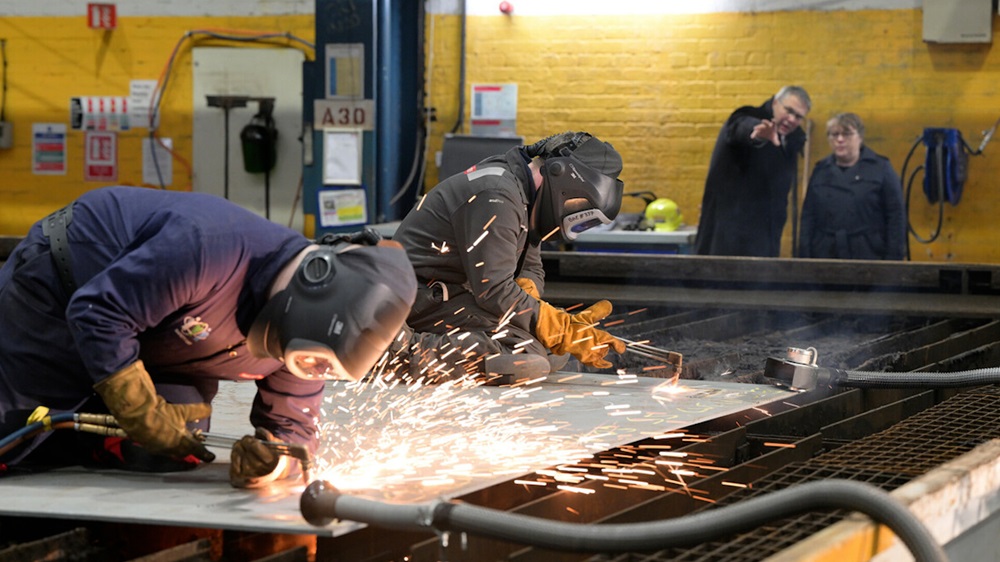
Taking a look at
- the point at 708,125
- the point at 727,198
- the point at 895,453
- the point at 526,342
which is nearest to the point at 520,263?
the point at 526,342

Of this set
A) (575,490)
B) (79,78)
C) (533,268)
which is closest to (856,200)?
(533,268)

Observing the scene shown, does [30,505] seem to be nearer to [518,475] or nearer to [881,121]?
[518,475]

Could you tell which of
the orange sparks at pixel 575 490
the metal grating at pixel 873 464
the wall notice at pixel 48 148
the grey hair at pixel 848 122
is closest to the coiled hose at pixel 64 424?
the orange sparks at pixel 575 490

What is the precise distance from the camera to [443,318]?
4238 mm

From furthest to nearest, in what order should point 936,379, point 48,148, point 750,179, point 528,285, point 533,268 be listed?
point 48,148 → point 750,179 → point 533,268 → point 528,285 → point 936,379

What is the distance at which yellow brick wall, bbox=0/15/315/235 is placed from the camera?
35.2ft

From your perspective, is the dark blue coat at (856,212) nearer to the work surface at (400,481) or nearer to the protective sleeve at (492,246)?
the work surface at (400,481)

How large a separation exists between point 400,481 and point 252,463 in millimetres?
315

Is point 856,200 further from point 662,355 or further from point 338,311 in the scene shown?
point 338,311

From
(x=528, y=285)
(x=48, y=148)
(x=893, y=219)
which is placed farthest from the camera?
(x=48, y=148)

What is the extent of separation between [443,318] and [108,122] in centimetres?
763

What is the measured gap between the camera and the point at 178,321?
98.6 inches

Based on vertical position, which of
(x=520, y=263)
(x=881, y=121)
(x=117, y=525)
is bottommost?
(x=117, y=525)

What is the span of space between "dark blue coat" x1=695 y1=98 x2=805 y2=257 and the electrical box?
5.79 feet
